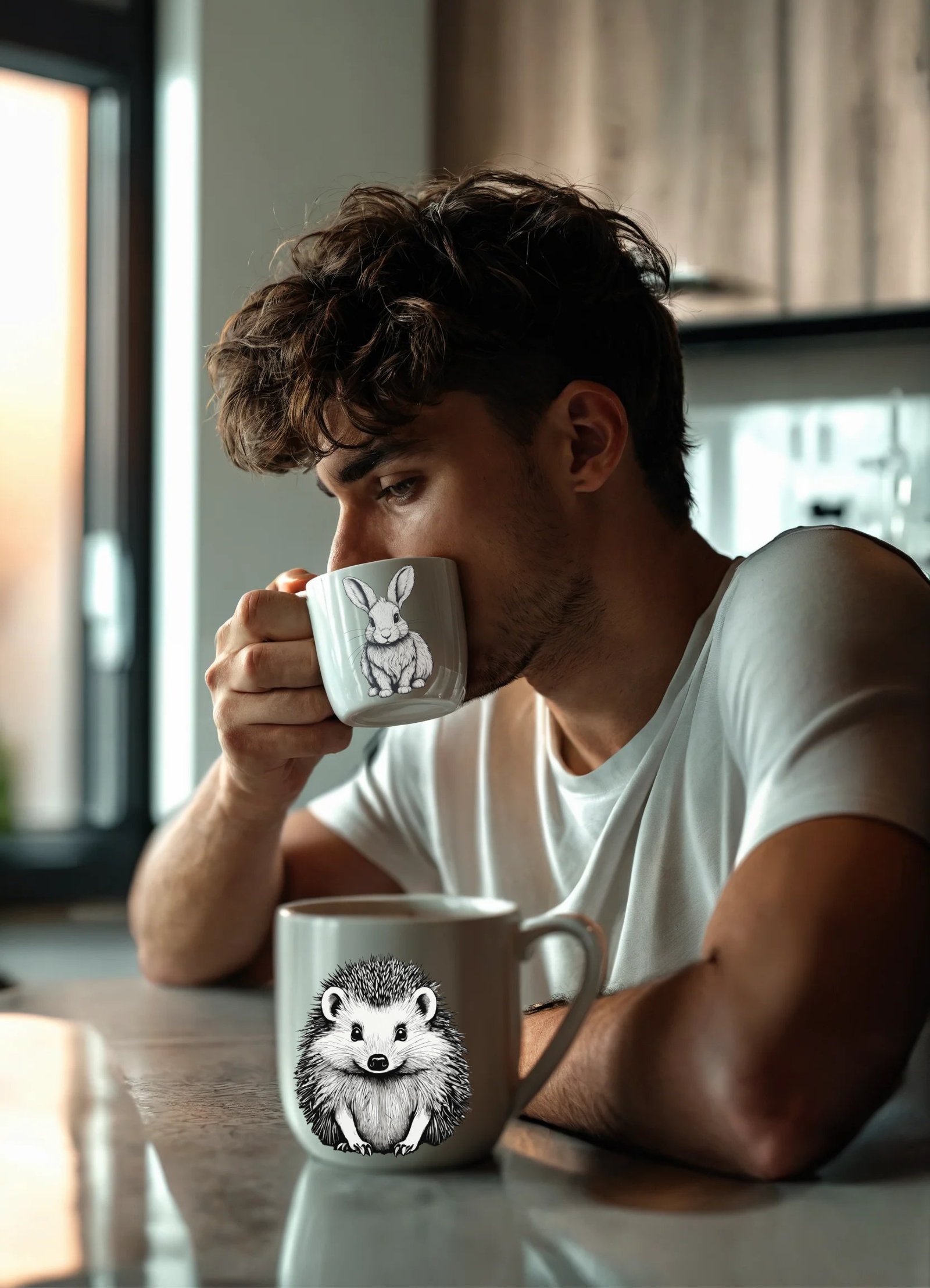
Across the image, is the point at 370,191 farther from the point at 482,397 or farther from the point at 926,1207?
the point at 926,1207

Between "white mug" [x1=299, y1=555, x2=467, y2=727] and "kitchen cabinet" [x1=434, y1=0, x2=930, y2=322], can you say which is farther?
"kitchen cabinet" [x1=434, y1=0, x2=930, y2=322]

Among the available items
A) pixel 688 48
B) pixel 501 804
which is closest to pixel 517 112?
pixel 688 48

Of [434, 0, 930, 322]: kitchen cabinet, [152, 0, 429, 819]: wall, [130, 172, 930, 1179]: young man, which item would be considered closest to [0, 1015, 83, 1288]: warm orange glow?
[130, 172, 930, 1179]: young man

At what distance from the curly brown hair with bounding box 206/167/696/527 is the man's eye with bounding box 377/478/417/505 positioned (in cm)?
4

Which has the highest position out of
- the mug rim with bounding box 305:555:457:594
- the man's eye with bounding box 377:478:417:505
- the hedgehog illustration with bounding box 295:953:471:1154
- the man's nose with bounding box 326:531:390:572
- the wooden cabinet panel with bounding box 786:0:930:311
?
the wooden cabinet panel with bounding box 786:0:930:311

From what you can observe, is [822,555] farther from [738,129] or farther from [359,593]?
[738,129]

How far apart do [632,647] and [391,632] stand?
29cm

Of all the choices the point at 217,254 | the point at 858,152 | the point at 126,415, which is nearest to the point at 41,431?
the point at 126,415

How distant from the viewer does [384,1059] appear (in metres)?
0.57

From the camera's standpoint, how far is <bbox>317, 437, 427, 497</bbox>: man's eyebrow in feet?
3.10

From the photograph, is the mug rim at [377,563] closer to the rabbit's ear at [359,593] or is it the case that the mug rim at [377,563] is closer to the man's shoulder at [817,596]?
the rabbit's ear at [359,593]

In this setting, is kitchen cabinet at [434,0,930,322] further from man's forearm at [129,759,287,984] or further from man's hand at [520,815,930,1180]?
man's hand at [520,815,930,1180]

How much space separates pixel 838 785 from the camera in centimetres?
68

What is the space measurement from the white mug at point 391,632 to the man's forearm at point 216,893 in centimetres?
27
